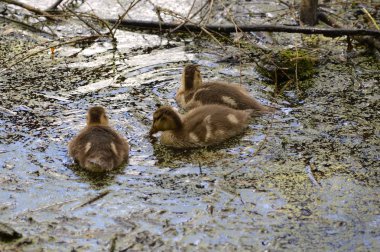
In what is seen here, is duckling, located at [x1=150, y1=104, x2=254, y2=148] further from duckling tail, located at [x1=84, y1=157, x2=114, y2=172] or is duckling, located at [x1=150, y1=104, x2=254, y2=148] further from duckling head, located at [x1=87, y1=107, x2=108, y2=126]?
duckling tail, located at [x1=84, y1=157, x2=114, y2=172]

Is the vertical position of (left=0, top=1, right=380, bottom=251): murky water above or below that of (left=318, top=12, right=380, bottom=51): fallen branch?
below

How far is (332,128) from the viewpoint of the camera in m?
5.52

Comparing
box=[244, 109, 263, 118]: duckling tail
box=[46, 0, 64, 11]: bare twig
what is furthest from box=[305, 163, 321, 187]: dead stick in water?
box=[46, 0, 64, 11]: bare twig

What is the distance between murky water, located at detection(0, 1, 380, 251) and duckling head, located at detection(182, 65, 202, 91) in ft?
0.82

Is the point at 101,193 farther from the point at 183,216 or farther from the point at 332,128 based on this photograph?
the point at 332,128

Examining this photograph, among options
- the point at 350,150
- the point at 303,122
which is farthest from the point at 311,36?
the point at 350,150

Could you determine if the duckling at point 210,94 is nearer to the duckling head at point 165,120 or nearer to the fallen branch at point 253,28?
the duckling head at point 165,120

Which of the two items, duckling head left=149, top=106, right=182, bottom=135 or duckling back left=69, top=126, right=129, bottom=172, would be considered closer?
duckling back left=69, top=126, right=129, bottom=172

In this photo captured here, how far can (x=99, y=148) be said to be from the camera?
15.9 ft

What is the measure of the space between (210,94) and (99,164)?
4.91 ft

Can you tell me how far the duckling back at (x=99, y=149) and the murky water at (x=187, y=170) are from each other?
7 centimetres

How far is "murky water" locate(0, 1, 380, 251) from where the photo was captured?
4.04m

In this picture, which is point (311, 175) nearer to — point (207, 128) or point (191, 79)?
point (207, 128)

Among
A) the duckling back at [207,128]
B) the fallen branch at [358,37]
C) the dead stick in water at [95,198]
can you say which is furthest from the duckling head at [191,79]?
the fallen branch at [358,37]
